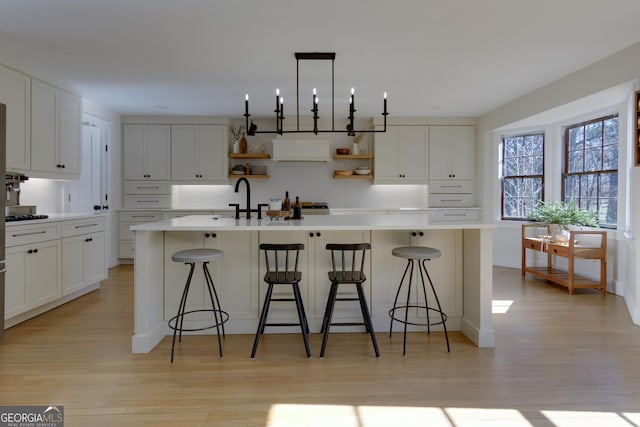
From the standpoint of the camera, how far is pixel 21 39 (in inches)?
135

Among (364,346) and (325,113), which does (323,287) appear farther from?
(325,113)

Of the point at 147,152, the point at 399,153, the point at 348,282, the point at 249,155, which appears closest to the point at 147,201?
the point at 147,152

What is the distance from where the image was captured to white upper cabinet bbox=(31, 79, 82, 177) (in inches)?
160

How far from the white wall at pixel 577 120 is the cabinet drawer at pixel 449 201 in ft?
0.94

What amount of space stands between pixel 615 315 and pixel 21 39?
5.93 m

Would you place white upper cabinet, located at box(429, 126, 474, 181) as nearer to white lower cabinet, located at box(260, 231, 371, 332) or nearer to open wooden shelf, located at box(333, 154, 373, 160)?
open wooden shelf, located at box(333, 154, 373, 160)

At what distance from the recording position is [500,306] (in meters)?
4.12

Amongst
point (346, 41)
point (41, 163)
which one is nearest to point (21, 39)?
point (41, 163)

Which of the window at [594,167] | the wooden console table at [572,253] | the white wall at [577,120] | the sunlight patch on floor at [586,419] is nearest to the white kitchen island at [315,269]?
the sunlight patch on floor at [586,419]

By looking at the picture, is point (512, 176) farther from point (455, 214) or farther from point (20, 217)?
point (20, 217)

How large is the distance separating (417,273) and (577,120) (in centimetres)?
384

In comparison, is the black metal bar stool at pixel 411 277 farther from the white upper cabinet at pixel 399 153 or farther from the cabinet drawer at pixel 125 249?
the cabinet drawer at pixel 125 249

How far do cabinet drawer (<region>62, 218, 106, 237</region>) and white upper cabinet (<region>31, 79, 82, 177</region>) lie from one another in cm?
59

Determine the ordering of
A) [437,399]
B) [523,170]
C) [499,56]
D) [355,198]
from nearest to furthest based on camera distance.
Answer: [437,399]
[499,56]
[523,170]
[355,198]
